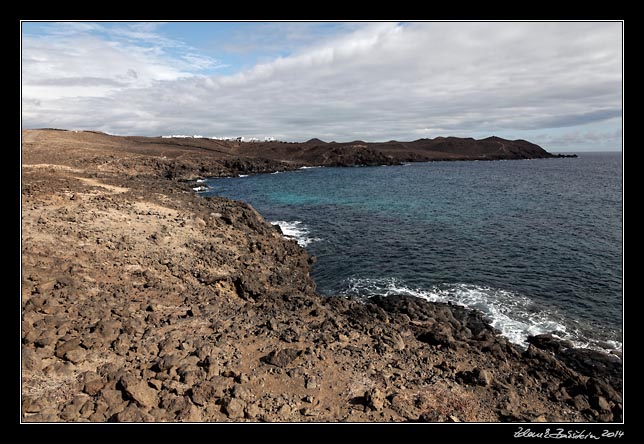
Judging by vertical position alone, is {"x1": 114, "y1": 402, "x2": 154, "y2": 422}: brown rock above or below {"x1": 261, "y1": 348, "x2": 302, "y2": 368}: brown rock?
below

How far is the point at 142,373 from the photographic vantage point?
10.3m

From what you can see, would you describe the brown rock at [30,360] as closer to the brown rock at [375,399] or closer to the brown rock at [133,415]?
the brown rock at [133,415]

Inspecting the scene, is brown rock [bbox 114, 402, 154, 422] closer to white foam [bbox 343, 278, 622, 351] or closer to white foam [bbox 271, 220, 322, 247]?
white foam [bbox 343, 278, 622, 351]

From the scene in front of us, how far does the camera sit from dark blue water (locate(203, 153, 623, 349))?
20953 mm

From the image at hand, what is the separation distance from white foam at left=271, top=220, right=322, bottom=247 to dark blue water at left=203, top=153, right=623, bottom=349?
115 millimetres

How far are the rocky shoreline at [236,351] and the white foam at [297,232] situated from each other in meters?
11.8

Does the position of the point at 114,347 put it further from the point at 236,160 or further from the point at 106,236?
the point at 236,160

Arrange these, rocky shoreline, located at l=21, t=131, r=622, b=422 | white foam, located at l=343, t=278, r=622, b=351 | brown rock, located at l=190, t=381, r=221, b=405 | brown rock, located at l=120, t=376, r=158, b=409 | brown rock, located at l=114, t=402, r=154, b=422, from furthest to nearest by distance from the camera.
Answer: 1. white foam, located at l=343, t=278, r=622, b=351
2. rocky shoreline, located at l=21, t=131, r=622, b=422
3. brown rock, located at l=190, t=381, r=221, b=405
4. brown rock, located at l=120, t=376, r=158, b=409
5. brown rock, located at l=114, t=402, r=154, b=422

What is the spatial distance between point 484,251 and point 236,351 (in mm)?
25082

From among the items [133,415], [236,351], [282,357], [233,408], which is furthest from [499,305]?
[133,415]

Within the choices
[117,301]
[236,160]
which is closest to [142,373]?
[117,301]

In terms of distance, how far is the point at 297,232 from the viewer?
3716 centimetres

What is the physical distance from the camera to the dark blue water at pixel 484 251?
20953mm

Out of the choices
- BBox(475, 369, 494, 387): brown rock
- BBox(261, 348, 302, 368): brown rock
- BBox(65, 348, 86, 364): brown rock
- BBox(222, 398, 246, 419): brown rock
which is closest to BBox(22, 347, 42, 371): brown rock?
BBox(65, 348, 86, 364): brown rock
